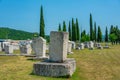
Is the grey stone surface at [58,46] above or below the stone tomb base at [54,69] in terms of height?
above

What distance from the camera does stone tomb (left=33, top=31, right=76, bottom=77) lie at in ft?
46.8

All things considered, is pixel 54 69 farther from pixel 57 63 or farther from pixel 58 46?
pixel 58 46

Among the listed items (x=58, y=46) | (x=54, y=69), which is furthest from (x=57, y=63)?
(x=58, y=46)

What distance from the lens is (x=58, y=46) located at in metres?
15.6

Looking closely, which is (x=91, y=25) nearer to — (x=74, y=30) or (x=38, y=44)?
(x=74, y=30)

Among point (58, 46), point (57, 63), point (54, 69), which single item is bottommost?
point (54, 69)

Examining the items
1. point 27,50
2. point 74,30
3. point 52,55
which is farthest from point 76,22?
point 52,55

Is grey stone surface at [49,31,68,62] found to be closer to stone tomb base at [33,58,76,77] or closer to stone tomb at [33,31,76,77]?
stone tomb at [33,31,76,77]

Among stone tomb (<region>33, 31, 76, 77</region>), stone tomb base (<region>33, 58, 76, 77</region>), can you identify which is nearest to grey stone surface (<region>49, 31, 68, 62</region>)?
stone tomb (<region>33, 31, 76, 77</region>)

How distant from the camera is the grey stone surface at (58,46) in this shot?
15.4 metres

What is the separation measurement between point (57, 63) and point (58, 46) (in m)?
1.03

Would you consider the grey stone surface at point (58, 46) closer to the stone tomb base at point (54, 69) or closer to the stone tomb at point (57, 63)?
the stone tomb at point (57, 63)

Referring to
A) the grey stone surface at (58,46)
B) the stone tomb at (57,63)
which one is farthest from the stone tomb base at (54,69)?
the grey stone surface at (58,46)

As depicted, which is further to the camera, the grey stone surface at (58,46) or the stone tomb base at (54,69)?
the grey stone surface at (58,46)
